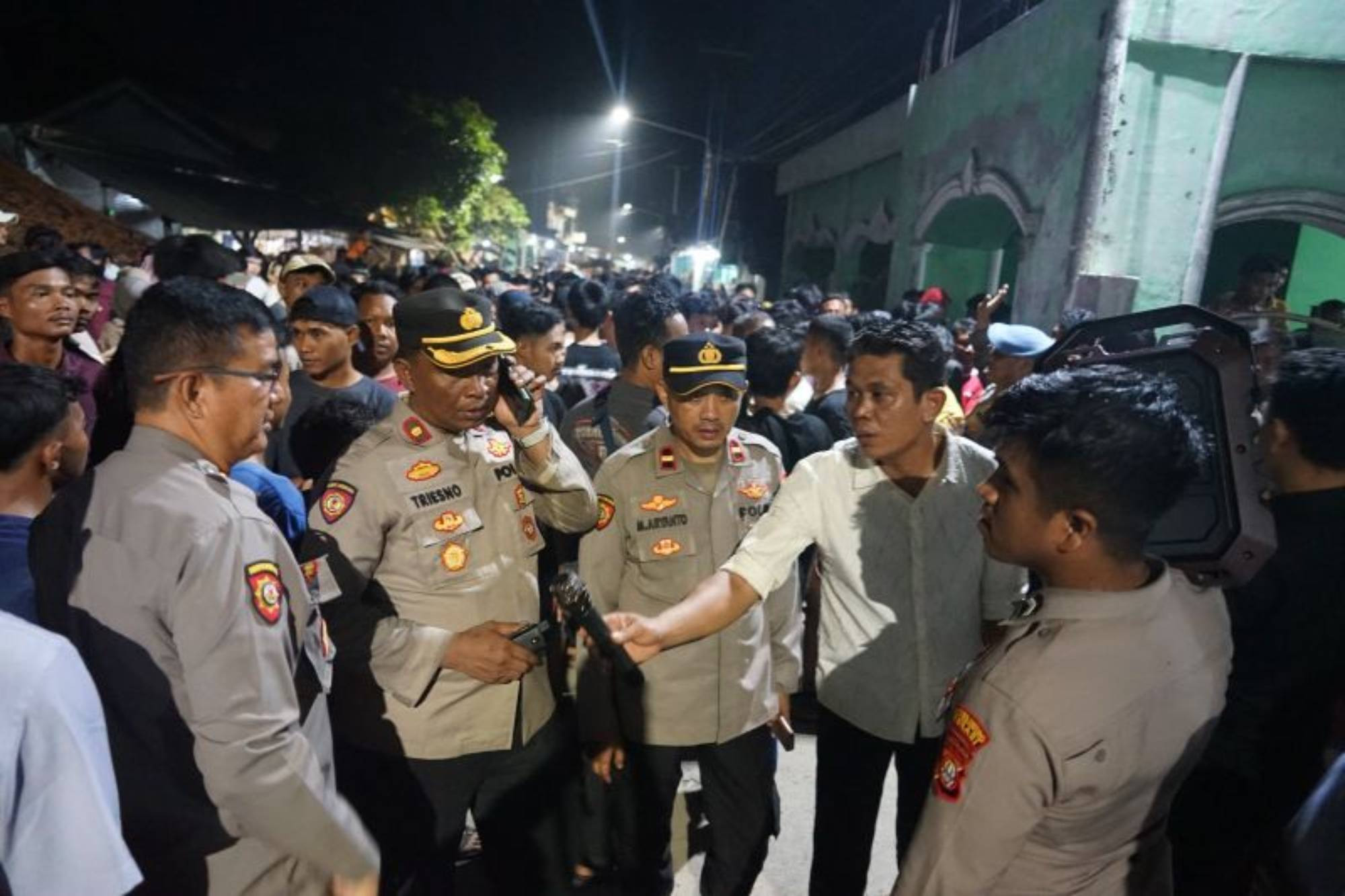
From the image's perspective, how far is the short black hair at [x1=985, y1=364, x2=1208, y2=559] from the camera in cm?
140

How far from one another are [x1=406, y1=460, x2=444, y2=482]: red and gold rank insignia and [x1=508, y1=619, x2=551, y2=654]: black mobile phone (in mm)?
559

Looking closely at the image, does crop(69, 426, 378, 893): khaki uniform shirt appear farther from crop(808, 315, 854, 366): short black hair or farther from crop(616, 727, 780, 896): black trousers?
crop(808, 315, 854, 366): short black hair

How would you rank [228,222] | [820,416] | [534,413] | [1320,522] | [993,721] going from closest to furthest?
[993,721]
[1320,522]
[534,413]
[820,416]
[228,222]

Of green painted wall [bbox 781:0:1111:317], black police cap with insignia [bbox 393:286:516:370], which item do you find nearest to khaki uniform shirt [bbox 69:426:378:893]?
black police cap with insignia [bbox 393:286:516:370]

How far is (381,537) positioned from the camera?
230 centimetres

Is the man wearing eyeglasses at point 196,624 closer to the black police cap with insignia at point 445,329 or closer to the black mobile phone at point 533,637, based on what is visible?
the black police cap with insignia at point 445,329

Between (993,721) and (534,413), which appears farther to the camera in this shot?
(534,413)

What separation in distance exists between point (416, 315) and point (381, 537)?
0.69m

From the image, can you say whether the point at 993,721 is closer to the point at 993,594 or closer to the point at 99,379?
the point at 993,594

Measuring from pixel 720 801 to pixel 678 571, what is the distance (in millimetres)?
834

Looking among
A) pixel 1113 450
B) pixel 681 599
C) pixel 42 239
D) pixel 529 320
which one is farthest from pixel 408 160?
pixel 1113 450

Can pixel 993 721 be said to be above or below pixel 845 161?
below

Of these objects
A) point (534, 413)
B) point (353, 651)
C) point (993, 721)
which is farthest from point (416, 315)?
point (993, 721)

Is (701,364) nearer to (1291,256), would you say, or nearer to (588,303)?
(588,303)
